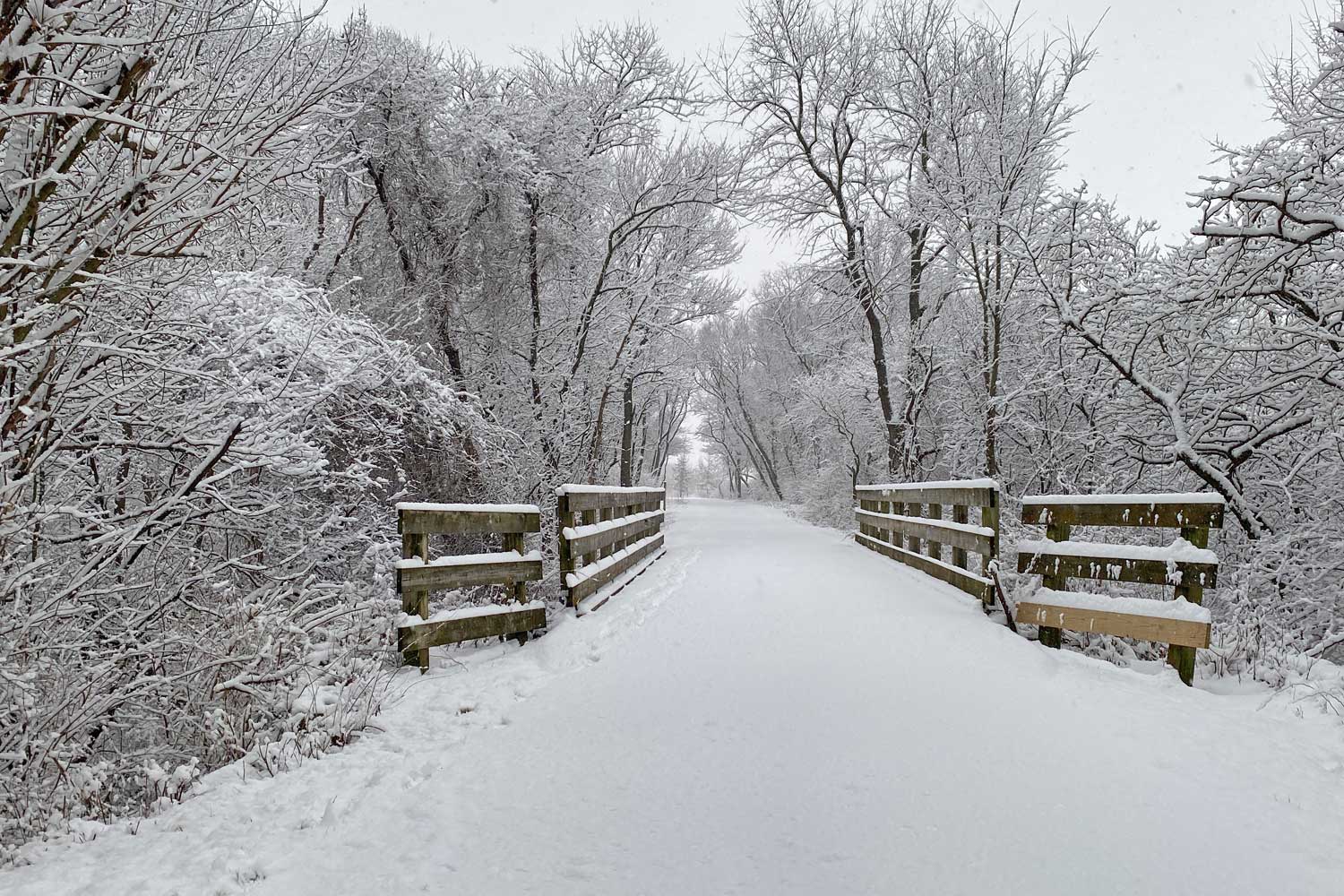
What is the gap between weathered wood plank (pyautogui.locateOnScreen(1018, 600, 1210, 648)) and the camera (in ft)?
13.8

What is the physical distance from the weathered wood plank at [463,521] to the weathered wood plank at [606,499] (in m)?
0.66

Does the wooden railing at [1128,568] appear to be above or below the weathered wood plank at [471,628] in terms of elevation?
above

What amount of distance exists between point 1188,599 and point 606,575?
4972mm

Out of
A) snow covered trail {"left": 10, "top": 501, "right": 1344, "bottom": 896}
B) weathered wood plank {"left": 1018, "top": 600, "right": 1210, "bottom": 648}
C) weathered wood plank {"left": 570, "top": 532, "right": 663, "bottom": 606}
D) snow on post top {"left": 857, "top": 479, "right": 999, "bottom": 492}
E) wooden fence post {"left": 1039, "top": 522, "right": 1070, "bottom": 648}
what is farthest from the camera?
snow on post top {"left": 857, "top": 479, "right": 999, "bottom": 492}

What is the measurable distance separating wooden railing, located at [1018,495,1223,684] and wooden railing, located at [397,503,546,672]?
4.06m

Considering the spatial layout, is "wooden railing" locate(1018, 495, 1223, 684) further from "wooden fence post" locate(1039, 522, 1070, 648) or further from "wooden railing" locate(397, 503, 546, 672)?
"wooden railing" locate(397, 503, 546, 672)

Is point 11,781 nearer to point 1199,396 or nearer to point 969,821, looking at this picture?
point 969,821

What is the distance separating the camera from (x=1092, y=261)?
8.12 m

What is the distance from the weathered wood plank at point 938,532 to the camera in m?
6.41

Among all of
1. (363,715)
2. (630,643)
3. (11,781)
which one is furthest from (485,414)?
(11,781)

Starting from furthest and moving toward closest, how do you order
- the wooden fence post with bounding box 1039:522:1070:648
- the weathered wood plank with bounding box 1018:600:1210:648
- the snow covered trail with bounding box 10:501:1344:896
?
the wooden fence post with bounding box 1039:522:1070:648, the weathered wood plank with bounding box 1018:600:1210:648, the snow covered trail with bounding box 10:501:1344:896

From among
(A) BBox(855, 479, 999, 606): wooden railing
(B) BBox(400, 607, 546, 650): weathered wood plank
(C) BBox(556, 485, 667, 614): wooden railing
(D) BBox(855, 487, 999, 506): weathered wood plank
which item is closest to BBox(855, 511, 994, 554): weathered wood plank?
(A) BBox(855, 479, 999, 606): wooden railing

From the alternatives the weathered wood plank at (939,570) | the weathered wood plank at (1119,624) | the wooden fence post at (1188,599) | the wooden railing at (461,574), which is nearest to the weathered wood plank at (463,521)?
the wooden railing at (461,574)

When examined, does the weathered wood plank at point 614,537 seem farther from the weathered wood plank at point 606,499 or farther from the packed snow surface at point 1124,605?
the packed snow surface at point 1124,605
